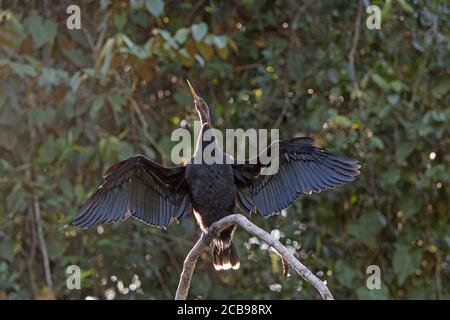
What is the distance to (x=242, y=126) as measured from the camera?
5.75 metres

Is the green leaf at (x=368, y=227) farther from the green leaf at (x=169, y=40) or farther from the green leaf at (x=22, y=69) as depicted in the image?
the green leaf at (x=22, y=69)

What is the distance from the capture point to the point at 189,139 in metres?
5.50

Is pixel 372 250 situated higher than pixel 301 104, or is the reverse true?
pixel 301 104

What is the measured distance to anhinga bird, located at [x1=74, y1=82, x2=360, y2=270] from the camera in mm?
3910

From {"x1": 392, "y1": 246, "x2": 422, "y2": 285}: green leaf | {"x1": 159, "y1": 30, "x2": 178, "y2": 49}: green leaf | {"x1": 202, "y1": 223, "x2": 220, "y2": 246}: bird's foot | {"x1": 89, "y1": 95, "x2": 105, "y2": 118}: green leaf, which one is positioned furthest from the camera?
{"x1": 392, "y1": 246, "x2": 422, "y2": 285}: green leaf

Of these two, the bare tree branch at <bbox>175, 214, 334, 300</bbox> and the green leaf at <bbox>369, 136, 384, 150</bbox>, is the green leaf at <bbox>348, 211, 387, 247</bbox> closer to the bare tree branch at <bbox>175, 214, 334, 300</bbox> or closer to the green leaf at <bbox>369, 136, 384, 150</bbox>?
the green leaf at <bbox>369, 136, 384, 150</bbox>

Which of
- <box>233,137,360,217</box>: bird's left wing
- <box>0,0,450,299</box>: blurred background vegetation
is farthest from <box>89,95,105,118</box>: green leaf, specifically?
<box>233,137,360,217</box>: bird's left wing

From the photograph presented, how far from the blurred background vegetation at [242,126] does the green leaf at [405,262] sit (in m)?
0.01

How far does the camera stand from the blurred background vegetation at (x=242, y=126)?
5.45m

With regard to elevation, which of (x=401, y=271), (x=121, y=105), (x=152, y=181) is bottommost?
(x=401, y=271)

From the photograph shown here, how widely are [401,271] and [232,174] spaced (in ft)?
5.99

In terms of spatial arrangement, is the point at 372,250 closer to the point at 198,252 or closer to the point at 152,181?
the point at 152,181

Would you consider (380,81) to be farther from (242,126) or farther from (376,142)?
(242,126)

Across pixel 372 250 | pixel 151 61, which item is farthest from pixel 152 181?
pixel 372 250
